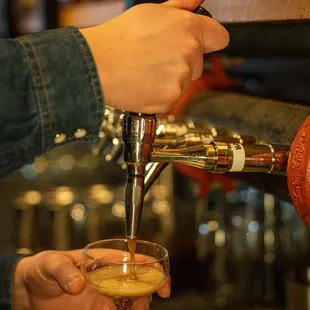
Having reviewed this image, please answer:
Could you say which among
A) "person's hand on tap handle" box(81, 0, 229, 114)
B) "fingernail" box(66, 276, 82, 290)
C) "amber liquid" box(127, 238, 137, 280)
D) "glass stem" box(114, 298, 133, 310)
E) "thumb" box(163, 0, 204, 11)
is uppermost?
"thumb" box(163, 0, 204, 11)

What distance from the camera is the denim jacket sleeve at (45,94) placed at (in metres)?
0.95

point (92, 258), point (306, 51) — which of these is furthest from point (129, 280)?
point (306, 51)

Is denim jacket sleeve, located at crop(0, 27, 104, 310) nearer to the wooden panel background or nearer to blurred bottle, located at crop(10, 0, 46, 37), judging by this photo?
the wooden panel background

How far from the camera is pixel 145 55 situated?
1019 millimetres

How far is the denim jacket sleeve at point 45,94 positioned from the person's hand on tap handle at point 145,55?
3 centimetres

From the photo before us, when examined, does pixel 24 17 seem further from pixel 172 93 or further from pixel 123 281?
pixel 172 93

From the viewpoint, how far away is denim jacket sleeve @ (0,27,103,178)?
0.95 meters

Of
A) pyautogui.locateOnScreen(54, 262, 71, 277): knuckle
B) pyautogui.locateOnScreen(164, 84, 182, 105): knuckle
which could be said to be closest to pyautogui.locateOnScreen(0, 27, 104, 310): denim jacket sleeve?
pyautogui.locateOnScreen(164, 84, 182, 105): knuckle

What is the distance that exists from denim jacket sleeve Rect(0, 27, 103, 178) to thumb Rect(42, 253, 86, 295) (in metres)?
0.35

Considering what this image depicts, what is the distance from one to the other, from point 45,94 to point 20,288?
2.40 ft

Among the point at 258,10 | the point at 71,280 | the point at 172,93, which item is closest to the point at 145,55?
the point at 172,93

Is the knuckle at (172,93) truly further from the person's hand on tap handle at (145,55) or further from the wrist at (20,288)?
the wrist at (20,288)

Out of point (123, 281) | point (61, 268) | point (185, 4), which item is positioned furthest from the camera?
point (61, 268)

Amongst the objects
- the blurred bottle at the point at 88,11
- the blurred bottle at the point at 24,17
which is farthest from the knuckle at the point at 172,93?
the blurred bottle at the point at 24,17
